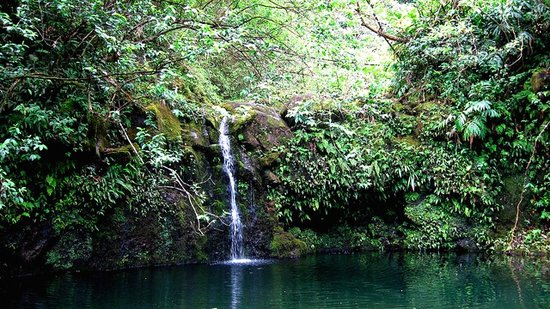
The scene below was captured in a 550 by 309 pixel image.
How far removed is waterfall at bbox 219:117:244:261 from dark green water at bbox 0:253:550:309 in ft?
3.54

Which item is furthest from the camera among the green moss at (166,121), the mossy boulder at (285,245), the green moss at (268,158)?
the green moss at (268,158)

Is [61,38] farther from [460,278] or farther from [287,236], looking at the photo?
[460,278]

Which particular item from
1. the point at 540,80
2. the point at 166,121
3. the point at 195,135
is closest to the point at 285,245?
the point at 195,135

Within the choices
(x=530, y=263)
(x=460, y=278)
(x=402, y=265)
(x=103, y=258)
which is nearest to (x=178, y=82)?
(x=103, y=258)

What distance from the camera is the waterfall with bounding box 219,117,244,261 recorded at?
9.90 m

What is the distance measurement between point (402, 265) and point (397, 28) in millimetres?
7748

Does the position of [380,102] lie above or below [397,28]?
below

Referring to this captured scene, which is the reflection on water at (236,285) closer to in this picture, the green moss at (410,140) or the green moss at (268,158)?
the green moss at (268,158)

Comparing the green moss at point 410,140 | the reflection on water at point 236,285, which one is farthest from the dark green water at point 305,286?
the green moss at point 410,140

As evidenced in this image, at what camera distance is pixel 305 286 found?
6848 mm

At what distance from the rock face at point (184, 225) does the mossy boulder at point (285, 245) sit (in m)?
0.13

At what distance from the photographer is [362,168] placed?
11.2 m

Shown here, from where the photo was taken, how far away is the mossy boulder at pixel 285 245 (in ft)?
33.2

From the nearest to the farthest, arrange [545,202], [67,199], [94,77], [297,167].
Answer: [94,77] → [67,199] → [545,202] → [297,167]
